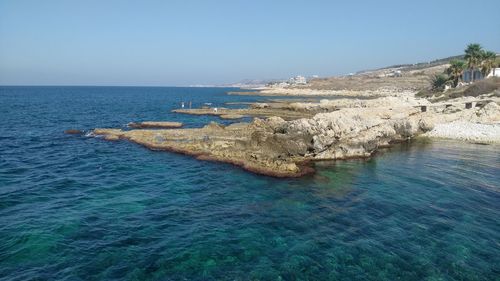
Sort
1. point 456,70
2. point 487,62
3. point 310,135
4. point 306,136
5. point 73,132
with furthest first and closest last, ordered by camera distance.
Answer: point 456,70 < point 487,62 < point 73,132 < point 310,135 < point 306,136

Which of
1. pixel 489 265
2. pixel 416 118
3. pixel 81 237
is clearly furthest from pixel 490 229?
pixel 416 118

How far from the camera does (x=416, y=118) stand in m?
54.5

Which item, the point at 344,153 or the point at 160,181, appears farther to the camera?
the point at 344,153

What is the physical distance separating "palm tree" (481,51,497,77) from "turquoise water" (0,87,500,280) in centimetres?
6751

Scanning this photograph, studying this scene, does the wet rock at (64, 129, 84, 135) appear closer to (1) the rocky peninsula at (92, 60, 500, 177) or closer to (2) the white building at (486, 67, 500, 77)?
(1) the rocky peninsula at (92, 60, 500, 177)

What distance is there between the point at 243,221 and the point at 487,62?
95279 millimetres

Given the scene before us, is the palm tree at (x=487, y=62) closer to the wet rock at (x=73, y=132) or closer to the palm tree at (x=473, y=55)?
the palm tree at (x=473, y=55)

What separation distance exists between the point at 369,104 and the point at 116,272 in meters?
72.0

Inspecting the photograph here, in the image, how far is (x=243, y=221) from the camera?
21656mm

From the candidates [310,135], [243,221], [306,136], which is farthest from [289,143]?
[243,221]

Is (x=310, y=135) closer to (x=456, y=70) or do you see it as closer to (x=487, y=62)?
(x=487, y=62)

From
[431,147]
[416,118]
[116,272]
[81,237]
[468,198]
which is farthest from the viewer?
[416,118]

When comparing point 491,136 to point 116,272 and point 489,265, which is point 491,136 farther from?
point 116,272

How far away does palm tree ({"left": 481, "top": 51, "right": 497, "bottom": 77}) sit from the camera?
90625mm
